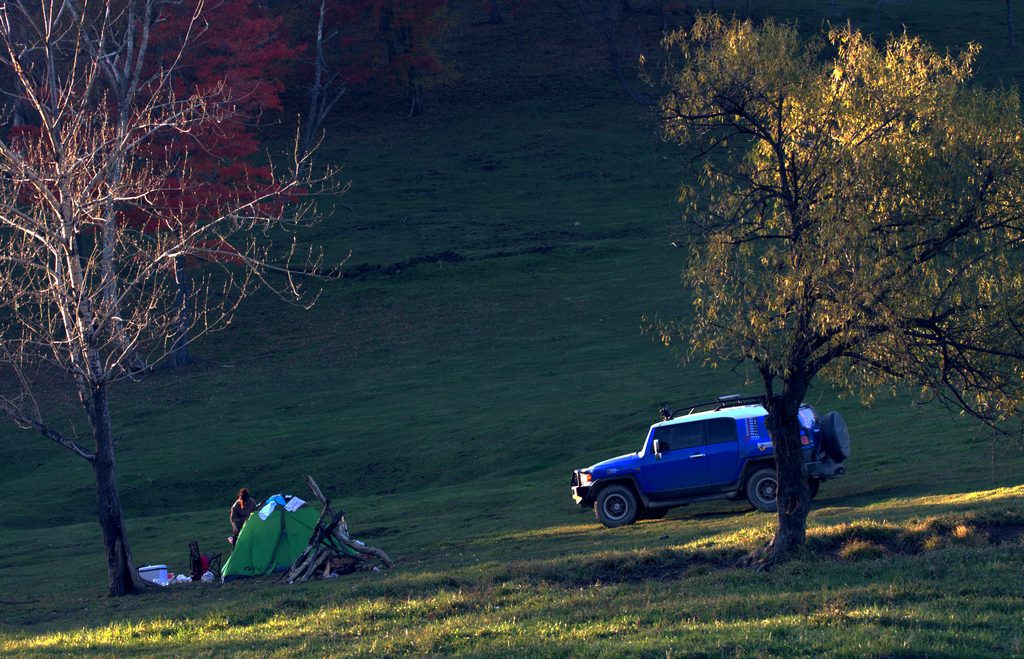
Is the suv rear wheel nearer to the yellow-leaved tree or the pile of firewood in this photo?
the yellow-leaved tree

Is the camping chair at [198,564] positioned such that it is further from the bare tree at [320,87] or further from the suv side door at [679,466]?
the bare tree at [320,87]

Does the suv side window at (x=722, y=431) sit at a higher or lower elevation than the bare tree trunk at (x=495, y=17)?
lower

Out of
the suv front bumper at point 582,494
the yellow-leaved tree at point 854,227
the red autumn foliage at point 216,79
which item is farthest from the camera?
the red autumn foliage at point 216,79

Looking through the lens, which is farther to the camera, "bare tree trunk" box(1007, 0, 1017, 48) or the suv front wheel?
"bare tree trunk" box(1007, 0, 1017, 48)

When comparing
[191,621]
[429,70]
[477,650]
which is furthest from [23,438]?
[429,70]

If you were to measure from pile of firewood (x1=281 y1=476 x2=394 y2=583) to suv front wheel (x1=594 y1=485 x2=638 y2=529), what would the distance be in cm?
493

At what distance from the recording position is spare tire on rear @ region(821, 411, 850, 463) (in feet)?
68.8

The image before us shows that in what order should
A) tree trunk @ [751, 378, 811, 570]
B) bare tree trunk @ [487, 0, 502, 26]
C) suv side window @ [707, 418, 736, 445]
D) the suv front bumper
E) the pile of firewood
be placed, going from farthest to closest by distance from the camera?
bare tree trunk @ [487, 0, 502, 26] → the suv front bumper → suv side window @ [707, 418, 736, 445] → the pile of firewood → tree trunk @ [751, 378, 811, 570]

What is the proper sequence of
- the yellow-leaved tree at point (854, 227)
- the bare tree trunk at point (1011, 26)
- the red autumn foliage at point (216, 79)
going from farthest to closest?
the bare tree trunk at point (1011, 26) → the red autumn foliage at point (216, 79) → the yellow-leaved tree at point (854, 227)

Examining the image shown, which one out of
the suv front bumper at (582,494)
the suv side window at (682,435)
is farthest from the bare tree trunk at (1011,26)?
the suv front bumper at (582,494)

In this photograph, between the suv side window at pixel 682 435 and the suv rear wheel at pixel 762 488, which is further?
the suv side window at pixel 682 435

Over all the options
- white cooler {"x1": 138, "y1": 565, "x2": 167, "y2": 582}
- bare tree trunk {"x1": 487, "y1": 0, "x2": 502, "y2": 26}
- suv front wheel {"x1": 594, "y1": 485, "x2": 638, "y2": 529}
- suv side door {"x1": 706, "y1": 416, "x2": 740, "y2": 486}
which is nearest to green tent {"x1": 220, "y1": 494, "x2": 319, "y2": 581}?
white cooler {"x1": 138, "y1": 565, "x2": 167, "y2": 582}

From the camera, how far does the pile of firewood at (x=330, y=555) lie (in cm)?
1919

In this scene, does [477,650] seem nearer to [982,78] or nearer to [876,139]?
[876,139]
